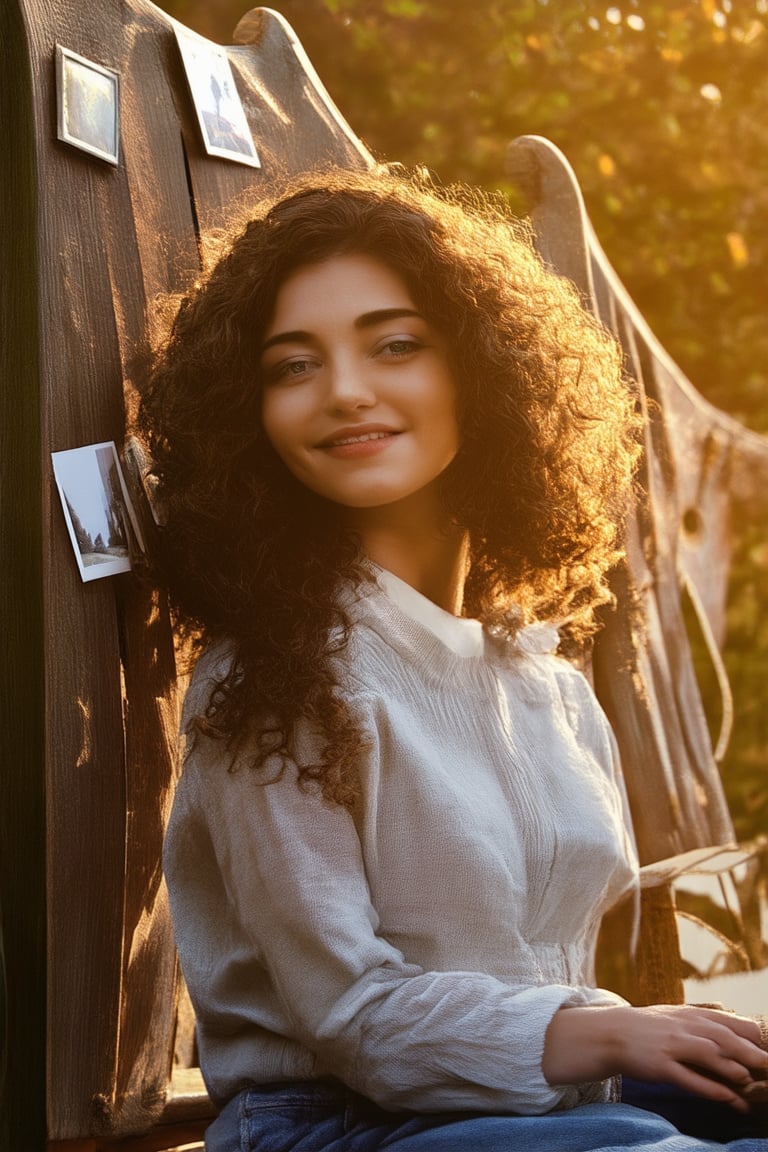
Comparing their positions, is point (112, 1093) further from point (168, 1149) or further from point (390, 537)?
point (390, 537)

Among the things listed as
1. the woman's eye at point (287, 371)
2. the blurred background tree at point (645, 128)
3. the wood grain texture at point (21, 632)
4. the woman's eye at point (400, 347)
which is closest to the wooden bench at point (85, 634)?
the wood grain texture at point (21, 632)

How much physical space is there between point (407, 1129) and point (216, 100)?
3.77 feet

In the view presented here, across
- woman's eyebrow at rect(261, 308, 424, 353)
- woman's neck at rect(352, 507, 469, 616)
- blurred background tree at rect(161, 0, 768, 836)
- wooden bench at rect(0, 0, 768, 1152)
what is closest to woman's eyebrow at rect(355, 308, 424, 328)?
woman's eyebrow at rect(261, 308, 424, 353)

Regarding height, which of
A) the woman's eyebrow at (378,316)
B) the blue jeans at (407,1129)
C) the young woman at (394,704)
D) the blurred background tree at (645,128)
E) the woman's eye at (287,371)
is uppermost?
the blurred background tree at (645,128)

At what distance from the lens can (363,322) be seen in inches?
52.4

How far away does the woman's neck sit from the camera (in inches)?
54.9

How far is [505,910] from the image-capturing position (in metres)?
1.27

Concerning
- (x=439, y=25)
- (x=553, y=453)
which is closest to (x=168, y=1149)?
(x=553, y=453)

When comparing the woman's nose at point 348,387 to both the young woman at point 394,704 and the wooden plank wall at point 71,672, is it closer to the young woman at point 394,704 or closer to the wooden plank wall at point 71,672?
the young woman at point 394,704

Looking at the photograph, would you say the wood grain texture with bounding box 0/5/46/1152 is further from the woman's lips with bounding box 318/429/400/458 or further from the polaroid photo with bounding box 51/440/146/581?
the woman's lips with bounding box 318/429/400/458

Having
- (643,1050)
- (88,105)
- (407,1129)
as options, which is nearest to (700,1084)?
(643,1050)

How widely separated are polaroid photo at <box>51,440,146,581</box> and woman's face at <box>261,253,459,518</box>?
0.18 metres

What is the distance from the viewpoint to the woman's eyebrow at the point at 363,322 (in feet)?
4.37

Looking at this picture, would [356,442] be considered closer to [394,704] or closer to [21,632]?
[394,704]
